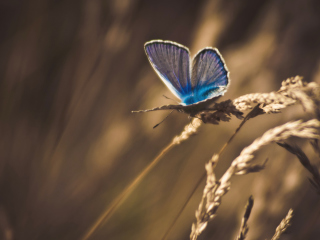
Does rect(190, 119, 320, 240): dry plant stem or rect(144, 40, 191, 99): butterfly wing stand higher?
rect(144, 40, 191, 99): butterfly wing

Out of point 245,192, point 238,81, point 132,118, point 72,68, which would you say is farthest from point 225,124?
point 72,68

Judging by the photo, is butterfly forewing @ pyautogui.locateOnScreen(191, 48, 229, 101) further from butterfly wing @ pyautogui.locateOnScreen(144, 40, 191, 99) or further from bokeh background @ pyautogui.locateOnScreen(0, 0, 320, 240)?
bokeh background @ pyautogui.locateOnScreen(0, 0, 320, 240)

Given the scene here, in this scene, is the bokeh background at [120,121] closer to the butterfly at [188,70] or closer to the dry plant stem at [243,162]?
the butterfly at [188,70]

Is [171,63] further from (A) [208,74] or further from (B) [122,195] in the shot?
(B) [122,195]

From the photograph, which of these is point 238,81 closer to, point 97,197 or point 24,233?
point 97,197

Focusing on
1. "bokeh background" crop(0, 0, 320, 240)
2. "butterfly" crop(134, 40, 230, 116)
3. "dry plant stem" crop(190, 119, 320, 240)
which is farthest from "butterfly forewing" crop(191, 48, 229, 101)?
"dry plant stem" crop(190, 119, 320, 240)

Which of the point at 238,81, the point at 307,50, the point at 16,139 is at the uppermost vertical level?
the point at 16,139
